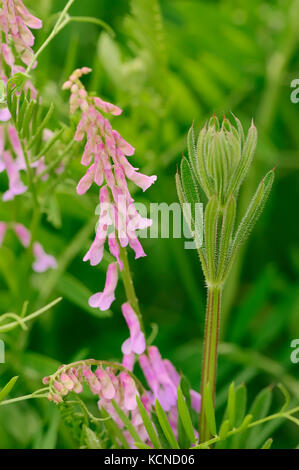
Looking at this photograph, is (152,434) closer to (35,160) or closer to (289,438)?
(35,160)

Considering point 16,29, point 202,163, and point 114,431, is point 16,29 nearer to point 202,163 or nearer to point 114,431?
point 202,163

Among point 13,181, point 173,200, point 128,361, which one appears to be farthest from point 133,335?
point 173,200

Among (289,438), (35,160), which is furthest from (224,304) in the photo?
(35,160)

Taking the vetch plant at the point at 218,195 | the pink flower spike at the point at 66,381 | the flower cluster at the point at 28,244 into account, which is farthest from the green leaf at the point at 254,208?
the flower cluster at the point at 28,244

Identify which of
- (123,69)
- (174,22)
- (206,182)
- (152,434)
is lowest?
(152,434)

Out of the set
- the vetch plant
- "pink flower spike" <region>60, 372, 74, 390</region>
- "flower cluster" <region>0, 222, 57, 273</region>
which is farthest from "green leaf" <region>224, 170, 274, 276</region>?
"flower cluster" <region>0, 222, 57, 273</region>

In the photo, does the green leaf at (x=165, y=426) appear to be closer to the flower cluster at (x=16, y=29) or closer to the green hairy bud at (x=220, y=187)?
the green hairy bud at (x=220, y=187)
